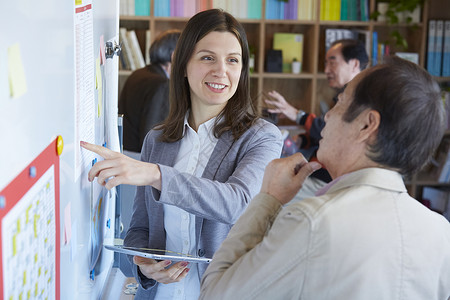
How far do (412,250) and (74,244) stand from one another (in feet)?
2.25

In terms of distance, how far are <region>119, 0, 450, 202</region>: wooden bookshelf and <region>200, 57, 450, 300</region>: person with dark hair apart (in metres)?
3.34

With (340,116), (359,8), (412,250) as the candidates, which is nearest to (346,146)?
(340,116)

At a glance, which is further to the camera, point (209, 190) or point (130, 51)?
point (130, 51)

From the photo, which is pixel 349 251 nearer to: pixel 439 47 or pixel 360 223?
pixel 360 223

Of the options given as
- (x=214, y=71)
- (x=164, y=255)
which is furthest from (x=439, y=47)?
(x=164, y=255)

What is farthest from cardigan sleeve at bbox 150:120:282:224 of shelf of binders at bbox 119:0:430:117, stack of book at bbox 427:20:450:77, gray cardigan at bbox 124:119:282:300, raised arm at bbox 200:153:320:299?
stack of book at bbox 427:20:450:77

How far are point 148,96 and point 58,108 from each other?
8.05 feet

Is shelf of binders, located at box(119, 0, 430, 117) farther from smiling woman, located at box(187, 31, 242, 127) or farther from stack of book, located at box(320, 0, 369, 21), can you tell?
smiling woman, located at box(187, 31, 242, 127)

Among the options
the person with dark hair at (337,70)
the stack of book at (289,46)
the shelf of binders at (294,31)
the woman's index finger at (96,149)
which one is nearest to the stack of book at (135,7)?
the shelf of binders at (294,31)

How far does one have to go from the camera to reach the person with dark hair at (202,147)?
5.02 feet

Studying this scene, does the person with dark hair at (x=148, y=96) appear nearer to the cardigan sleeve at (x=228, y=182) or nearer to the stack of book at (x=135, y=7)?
the stack of book at (x=135, y=7)

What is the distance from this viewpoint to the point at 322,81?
16.0 ft

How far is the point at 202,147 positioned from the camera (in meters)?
1.61

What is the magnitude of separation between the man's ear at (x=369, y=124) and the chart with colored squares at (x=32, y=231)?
1.78ft
